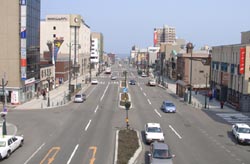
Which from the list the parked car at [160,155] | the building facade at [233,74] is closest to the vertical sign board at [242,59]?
the building facade at [233,74]

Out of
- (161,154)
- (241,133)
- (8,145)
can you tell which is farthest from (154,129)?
(8,145)

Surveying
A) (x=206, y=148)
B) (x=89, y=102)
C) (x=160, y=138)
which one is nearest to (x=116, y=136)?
(x=160, y=138)

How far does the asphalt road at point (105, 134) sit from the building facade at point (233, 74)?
5559mm

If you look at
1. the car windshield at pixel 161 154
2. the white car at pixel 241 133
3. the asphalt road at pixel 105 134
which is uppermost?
the car windshield at pixel 161 154

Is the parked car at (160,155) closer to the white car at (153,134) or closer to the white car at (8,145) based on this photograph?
the white car at (153,134)

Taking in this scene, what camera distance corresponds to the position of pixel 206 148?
30.7 metres

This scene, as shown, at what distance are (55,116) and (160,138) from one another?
60.0 ft

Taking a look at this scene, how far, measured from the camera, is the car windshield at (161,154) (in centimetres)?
2416

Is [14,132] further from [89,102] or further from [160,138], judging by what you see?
[89,102]

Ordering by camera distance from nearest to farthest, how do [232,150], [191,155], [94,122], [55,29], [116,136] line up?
1. [191,155]
2. [232,150]
3. [116,136]
4. [94,122]
5. [55,29]

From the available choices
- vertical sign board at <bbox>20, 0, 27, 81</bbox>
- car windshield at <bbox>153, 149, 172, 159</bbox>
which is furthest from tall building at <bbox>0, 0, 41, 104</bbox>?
car windshield at <bbox>153, 149, 172, 159</bbox>

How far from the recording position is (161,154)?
80.1 ft

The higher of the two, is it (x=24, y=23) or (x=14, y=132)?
(x=24, y=23)

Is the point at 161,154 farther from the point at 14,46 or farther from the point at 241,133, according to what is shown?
the point at 14,46
